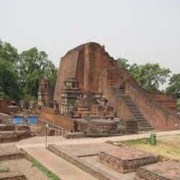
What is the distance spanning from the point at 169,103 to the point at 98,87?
222 inches

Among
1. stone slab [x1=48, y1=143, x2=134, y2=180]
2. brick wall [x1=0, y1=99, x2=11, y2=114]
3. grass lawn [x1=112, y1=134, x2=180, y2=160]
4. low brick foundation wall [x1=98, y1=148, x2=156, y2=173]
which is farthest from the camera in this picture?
brick wall [x1=0, y1=99, x2=11, y2=114]

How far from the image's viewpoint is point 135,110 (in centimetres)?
2302

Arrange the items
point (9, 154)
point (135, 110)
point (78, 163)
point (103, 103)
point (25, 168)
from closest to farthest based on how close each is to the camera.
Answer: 1. point (25, 168)
2. point (78, 163)
3. point (9, 154)
4. point (135, 110)
5. point (103, 103)

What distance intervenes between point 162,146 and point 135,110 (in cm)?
885

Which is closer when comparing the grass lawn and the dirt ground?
the dirt ground

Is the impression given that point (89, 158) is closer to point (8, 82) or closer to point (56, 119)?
point (56, 119)

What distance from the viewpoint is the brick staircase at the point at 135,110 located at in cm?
2125

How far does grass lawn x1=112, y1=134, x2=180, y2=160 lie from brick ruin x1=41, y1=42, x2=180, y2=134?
235 centimetres

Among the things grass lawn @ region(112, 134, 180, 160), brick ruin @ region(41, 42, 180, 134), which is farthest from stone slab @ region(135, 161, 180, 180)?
brick ruin @ region(41, 42, 180, 134)

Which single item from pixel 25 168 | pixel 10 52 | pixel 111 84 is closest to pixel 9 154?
pixel 25 168

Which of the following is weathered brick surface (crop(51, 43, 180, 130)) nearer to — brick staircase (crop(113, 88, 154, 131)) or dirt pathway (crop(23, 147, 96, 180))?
brick staircase (crop(113, 88, 154, 131))

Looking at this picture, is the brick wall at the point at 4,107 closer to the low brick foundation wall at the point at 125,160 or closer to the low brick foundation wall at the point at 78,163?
the low brick foundation wall at the point at 78,163

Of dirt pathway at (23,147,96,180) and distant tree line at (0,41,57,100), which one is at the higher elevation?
distant tree line at (0,41,57,100)

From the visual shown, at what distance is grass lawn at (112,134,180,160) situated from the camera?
41.7ft
